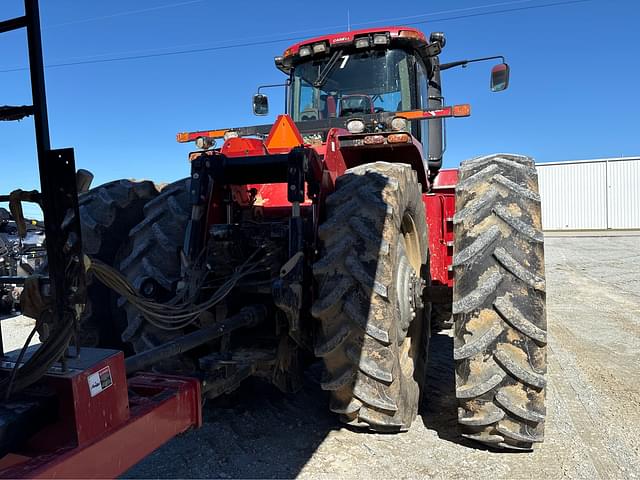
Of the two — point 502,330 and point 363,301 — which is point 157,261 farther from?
point 502,330

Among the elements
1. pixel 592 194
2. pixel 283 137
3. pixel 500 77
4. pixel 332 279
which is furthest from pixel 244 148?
pixel 592 194

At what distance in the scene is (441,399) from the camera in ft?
13.3

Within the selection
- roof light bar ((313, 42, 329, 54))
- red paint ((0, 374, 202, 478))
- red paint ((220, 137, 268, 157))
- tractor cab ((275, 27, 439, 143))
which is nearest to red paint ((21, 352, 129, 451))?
red paint ((0, 374, 202, 478))

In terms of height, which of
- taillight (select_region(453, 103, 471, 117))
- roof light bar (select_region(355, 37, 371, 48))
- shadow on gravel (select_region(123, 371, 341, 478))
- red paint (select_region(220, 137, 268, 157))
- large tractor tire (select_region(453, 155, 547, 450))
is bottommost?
shadow on gravel (select_region(123, 371, 341, 478))

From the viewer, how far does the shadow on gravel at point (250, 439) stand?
305cm

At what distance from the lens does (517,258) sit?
304cm

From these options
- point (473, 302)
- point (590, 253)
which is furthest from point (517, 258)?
point (590, 253)

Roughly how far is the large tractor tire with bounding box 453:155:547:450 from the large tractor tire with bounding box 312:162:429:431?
0.38 m

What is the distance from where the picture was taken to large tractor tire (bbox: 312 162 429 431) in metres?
2.89

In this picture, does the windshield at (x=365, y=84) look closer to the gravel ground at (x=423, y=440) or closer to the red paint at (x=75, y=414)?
the gravel ground at (x=423, y=440)

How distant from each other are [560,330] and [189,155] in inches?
190

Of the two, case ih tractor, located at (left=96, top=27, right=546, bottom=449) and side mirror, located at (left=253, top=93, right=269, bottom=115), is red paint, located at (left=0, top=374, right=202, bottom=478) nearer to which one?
case ih tractor, located at (left=96, top=27, right=546, bottom=449)

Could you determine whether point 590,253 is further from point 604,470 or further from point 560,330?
point 604,470

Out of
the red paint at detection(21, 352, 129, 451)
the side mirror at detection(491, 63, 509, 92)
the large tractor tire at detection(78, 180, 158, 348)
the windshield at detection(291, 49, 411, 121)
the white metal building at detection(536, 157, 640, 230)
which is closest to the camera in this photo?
the red paint at detection(21, 352, 129, 451)
